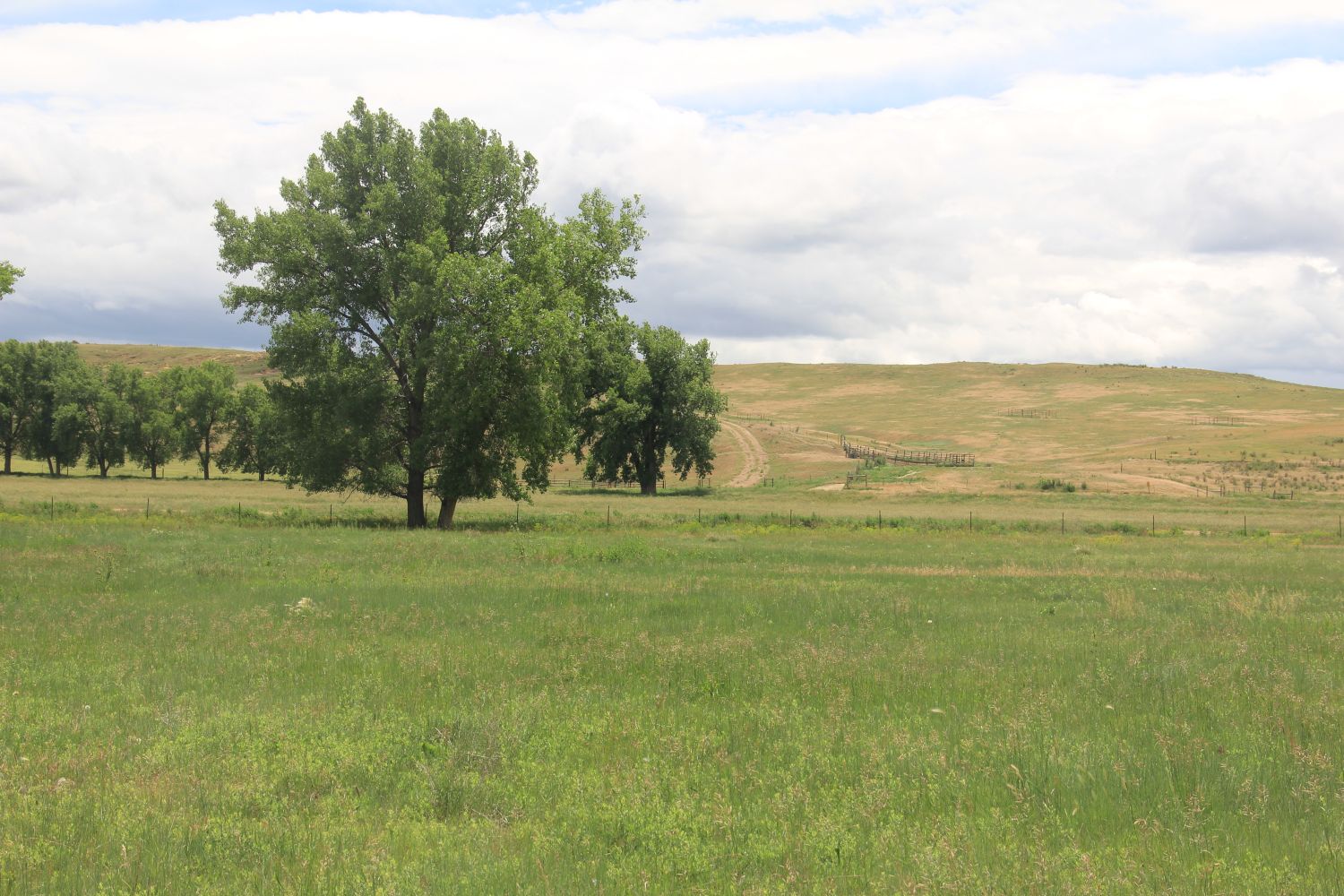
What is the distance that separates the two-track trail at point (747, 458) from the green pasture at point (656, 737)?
7346 cm

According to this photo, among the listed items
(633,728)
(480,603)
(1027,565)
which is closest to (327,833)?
(633,728)

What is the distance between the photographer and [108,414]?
10612 cm

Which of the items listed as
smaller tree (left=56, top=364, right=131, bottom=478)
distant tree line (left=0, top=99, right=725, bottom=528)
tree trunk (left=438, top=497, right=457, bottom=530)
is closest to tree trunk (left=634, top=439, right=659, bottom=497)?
distant tree line (left=0, top=99, right=725, bottom=528)

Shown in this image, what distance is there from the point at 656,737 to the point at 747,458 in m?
106

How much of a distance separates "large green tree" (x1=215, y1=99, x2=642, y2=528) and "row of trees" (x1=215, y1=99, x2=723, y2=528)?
3.1 inches

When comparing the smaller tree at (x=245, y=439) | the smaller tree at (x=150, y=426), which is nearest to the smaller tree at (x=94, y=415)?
the smaller tree at (x=150, y=426)

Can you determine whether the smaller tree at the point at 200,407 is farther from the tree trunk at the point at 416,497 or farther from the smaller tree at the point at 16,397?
the tree trunk at the point at 416,497

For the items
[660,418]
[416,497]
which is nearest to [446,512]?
[416,497]

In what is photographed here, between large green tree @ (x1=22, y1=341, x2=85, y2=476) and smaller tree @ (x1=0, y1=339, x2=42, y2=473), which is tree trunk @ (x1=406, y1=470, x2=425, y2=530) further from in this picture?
smaller tree @ (x1=0, y1=339, x2=42, y2=473)

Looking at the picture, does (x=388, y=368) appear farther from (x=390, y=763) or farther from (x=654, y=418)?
(x=654, y=418)

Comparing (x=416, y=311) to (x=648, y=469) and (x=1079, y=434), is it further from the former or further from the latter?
(x=1079, y=434)

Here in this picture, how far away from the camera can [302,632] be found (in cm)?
1445

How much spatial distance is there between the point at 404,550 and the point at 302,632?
1295 cm

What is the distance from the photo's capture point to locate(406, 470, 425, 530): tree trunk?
41250 millimetres
